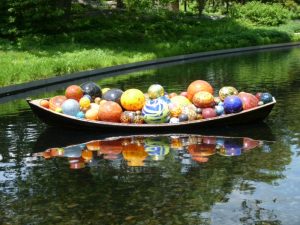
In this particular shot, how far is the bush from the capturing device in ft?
212

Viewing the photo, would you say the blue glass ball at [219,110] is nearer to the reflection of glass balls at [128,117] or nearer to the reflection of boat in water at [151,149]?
the reflection of boat in water at [151,149]

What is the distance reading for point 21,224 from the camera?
8.01 metres

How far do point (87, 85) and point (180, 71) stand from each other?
1538cm

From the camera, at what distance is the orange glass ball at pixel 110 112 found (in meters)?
14.3

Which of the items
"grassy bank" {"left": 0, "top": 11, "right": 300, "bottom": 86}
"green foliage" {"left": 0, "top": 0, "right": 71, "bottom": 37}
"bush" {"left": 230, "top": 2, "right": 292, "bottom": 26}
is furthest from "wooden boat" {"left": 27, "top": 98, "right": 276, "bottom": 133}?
"bush" {"left": 230, "top": 2, "right": 292, "bottom": 26}

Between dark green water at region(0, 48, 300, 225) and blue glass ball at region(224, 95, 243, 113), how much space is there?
503 millimetres

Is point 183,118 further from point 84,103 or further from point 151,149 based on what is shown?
point 84,103

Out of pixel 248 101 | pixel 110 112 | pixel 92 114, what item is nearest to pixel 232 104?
pixel 248 101

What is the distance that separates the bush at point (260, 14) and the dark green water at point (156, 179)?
50.2 meters

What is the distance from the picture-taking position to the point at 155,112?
46.0ft

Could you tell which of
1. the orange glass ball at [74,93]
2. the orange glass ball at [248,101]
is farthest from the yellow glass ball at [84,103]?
the orange glass ball at [248,101]

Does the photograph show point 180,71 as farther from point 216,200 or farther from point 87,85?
point 216,200

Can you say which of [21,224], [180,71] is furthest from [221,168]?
[180,71]

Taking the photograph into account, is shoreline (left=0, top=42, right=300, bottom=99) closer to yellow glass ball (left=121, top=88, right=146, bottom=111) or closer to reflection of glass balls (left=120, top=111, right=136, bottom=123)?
yellow glass ball (left=121, top=88, right=146, bottom=111)
